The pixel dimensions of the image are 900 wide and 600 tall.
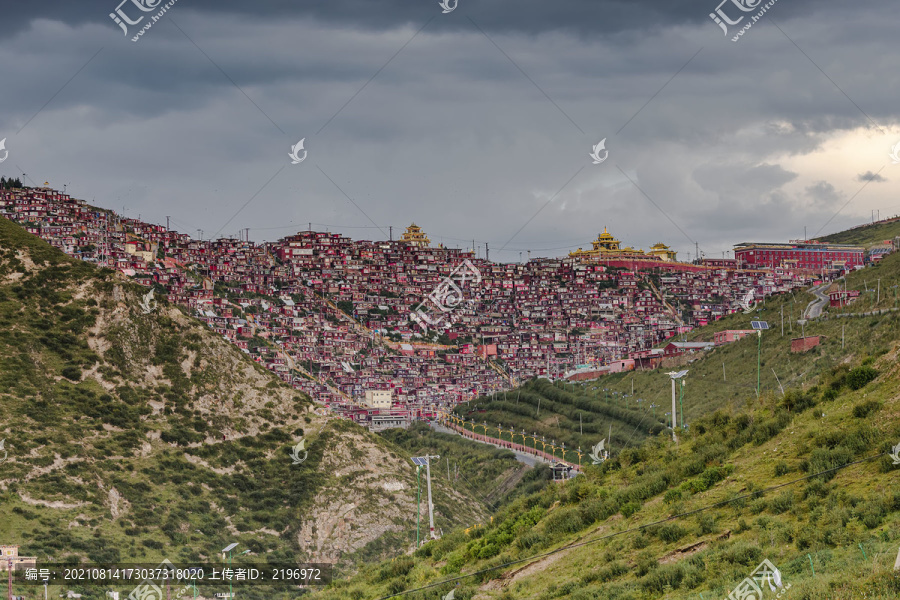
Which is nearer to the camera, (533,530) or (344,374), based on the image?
(533,530)

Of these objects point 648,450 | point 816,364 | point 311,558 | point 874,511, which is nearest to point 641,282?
point 816,364

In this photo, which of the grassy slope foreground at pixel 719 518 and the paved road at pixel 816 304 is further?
the paved road at pixel 816 304

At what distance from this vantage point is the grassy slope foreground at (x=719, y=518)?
48.2 feet

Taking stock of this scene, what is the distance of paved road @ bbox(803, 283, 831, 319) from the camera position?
7185 cm

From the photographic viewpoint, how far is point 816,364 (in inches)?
2079

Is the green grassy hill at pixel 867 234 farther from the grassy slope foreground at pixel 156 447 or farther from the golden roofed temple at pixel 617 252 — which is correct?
the grassy slope foreground at pixel 156 447

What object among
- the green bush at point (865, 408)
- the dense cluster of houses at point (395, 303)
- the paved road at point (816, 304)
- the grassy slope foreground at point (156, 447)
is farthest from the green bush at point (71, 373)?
the paved road at point (816, 304)

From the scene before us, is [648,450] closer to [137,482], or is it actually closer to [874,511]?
[874,511]

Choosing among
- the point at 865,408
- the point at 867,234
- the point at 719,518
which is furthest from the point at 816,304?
the point at 867,234

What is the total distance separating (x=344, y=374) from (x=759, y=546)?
9000 cm

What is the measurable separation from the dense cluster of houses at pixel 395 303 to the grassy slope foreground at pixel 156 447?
25.9 meters

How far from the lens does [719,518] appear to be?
693 inches

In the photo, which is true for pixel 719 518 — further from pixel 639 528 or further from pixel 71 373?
pixel 71 373

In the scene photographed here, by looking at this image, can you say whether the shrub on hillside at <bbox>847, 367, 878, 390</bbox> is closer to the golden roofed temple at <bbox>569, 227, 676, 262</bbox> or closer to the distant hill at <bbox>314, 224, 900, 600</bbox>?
the distant hill at <bbox>314, 224, 900, 600</bbox>
